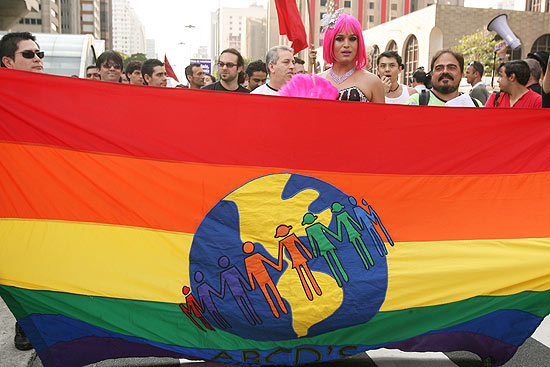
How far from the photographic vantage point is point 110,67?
22.3ft

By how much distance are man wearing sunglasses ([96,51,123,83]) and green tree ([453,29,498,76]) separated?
40.2m

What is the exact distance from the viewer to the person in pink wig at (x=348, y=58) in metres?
4.12

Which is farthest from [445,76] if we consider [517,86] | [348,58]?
[517,86]

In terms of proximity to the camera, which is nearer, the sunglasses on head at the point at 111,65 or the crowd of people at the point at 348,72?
the crowd of people at the point at 348,72

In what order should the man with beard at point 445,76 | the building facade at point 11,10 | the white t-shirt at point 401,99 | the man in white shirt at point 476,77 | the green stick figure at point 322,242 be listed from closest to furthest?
the green stick figure at point 322,242, the man with beard at point 445,76, the white t-shirt at point 401,99, the man in white shirt at point 476,77, the building facade at point 11,10

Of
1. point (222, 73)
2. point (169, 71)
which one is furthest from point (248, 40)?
point (222, 73)

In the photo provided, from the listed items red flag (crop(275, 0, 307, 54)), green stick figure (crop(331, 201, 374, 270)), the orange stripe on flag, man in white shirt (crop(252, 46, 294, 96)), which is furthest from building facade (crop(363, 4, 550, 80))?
green stick figure (crop(331, 201, 374, 270))

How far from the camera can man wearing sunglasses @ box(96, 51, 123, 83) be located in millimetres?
6797

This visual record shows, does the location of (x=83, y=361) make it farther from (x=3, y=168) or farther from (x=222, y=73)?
(x=222, y=73)

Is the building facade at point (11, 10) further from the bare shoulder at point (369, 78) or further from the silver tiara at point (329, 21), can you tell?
the bare shoulder at point (369, 78)

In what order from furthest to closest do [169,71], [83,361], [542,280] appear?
[169,71], [542,280], [83,361]

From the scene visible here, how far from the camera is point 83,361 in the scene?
3.19 metres

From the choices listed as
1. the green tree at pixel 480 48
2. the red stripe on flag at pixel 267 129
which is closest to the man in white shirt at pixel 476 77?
the red stripe on flag at pixel 267 129

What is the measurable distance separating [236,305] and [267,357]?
1.10 feet
